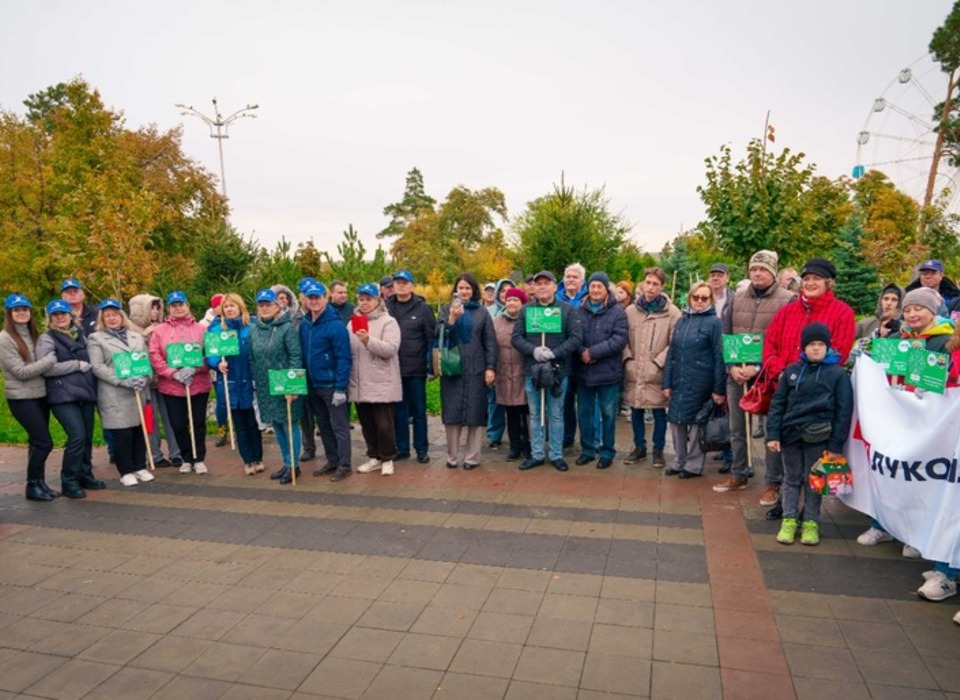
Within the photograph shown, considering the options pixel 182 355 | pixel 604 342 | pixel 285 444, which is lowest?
pixel 285 444

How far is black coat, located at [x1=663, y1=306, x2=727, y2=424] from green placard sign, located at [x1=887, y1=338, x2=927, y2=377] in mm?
1883

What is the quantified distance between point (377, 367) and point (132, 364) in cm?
264

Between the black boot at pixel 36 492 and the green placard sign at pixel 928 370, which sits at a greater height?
the green placard sign at pixel 928 370

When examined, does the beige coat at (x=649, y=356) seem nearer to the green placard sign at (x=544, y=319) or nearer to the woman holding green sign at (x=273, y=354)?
the green placard sign at (x=544, y=319)

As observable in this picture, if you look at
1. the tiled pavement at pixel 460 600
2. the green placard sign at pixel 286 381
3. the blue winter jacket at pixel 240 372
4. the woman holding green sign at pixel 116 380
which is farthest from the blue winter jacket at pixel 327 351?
the woman holding green sign at pixel 116 380

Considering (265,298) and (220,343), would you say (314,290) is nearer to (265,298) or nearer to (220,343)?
(265,298)

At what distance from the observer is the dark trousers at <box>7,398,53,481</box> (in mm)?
7137

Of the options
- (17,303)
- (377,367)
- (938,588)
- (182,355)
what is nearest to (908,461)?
(938,588)

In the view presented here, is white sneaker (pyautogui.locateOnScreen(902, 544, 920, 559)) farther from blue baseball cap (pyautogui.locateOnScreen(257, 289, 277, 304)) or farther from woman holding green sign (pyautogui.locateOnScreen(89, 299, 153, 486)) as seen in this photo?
woman holding green sign (pyautogui.locateOnScreen(89, 299, 153, 486))

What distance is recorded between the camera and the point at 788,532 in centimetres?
561

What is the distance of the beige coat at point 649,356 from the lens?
7.82m

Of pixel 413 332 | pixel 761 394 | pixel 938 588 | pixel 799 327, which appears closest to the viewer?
pixel 938 588

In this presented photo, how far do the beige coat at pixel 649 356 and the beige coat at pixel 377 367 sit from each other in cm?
265

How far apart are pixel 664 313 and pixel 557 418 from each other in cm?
170
